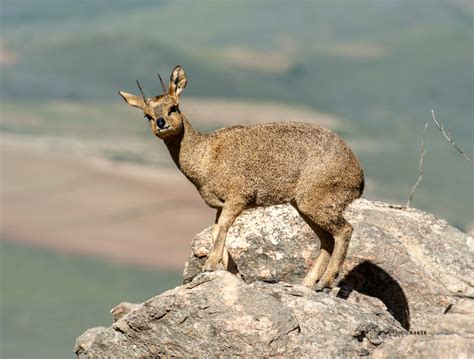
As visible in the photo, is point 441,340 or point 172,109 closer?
point 441,340

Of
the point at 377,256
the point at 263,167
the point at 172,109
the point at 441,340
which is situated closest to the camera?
the point at 441,340

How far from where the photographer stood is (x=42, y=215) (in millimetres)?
107312

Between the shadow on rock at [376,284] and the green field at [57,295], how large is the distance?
5173 centimetres

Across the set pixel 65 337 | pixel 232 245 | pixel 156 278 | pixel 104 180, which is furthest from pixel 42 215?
pixel 232 245

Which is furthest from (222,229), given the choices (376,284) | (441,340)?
(441,340)

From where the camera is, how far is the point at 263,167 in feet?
59.9

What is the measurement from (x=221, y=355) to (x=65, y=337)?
199ft

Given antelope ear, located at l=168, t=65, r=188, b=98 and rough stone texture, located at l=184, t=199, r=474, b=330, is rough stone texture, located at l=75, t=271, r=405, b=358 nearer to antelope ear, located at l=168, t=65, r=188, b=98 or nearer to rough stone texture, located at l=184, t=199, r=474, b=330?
rough stone texture, located at l=184, t=199, r=474, b=330

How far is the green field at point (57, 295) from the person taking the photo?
75250 millimetres

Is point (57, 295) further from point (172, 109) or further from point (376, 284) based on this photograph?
point (172, 109)

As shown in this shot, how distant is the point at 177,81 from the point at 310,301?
13.3ft

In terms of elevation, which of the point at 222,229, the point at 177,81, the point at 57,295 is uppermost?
the point at 177,81

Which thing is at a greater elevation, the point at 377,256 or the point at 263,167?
the point at 263,167

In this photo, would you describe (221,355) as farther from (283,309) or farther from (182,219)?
(182,219)
